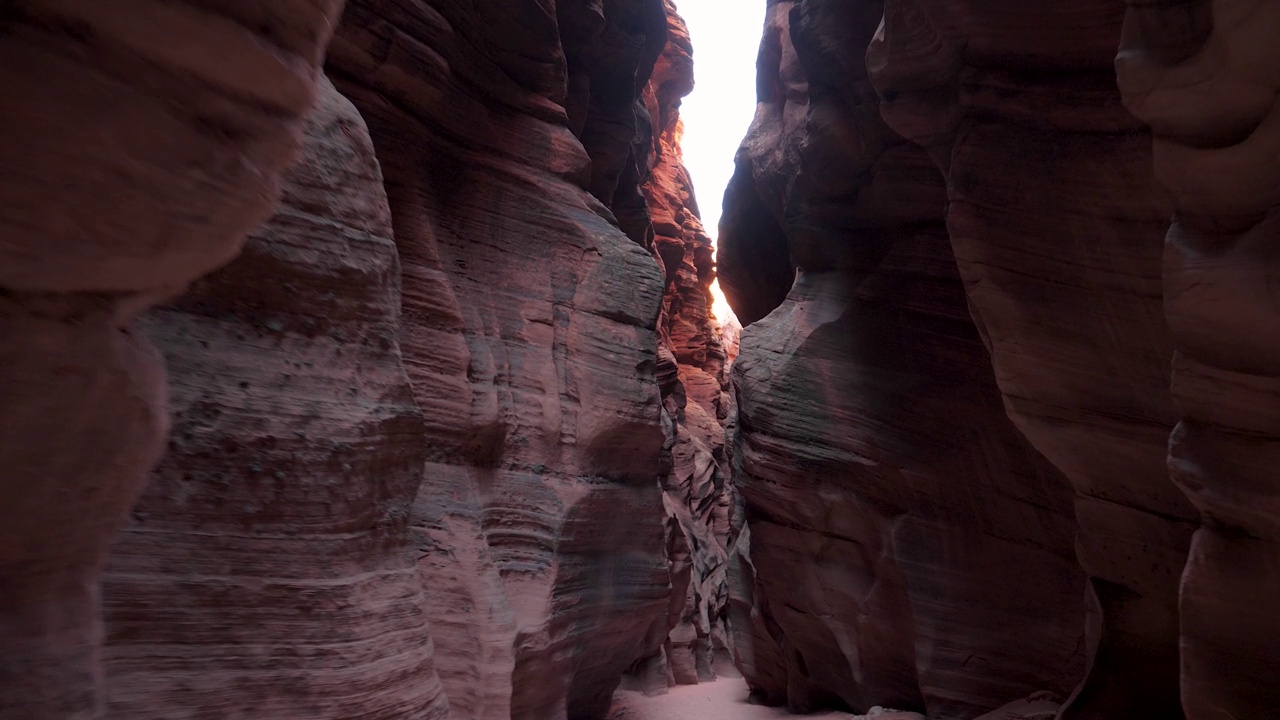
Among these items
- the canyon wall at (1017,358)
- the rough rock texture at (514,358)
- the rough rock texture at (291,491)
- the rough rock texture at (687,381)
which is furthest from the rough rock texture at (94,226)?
the rough rock texture at (687,381)

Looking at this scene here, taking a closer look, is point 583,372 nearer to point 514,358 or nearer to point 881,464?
point 514,358

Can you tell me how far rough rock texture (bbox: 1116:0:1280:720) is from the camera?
3.17m

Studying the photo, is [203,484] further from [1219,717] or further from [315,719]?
[1219,717]

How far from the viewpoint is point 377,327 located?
4.53 metres

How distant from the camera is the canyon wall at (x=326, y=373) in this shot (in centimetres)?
183

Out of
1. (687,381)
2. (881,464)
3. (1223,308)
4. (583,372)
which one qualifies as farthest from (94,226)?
(687,381)

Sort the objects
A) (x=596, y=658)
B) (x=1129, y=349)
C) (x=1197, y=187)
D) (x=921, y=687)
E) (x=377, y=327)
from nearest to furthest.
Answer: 1. (x=1197, y=187)
2. (x=377, y=327)
3. (x=1129, y=349)
4. (x=596, y=658)
5. (x=921, y=687)

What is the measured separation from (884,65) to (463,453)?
186 inches

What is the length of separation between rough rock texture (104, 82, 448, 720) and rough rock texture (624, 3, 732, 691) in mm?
8374

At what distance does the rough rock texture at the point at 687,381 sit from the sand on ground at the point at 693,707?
1320mm

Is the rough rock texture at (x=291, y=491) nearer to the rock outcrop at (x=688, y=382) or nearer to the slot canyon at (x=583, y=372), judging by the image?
the slot canyon at (x=583, y=372)

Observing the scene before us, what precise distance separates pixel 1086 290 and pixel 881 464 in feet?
11.9

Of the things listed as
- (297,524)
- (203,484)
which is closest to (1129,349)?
(297,524)

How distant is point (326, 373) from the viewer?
4219mm
